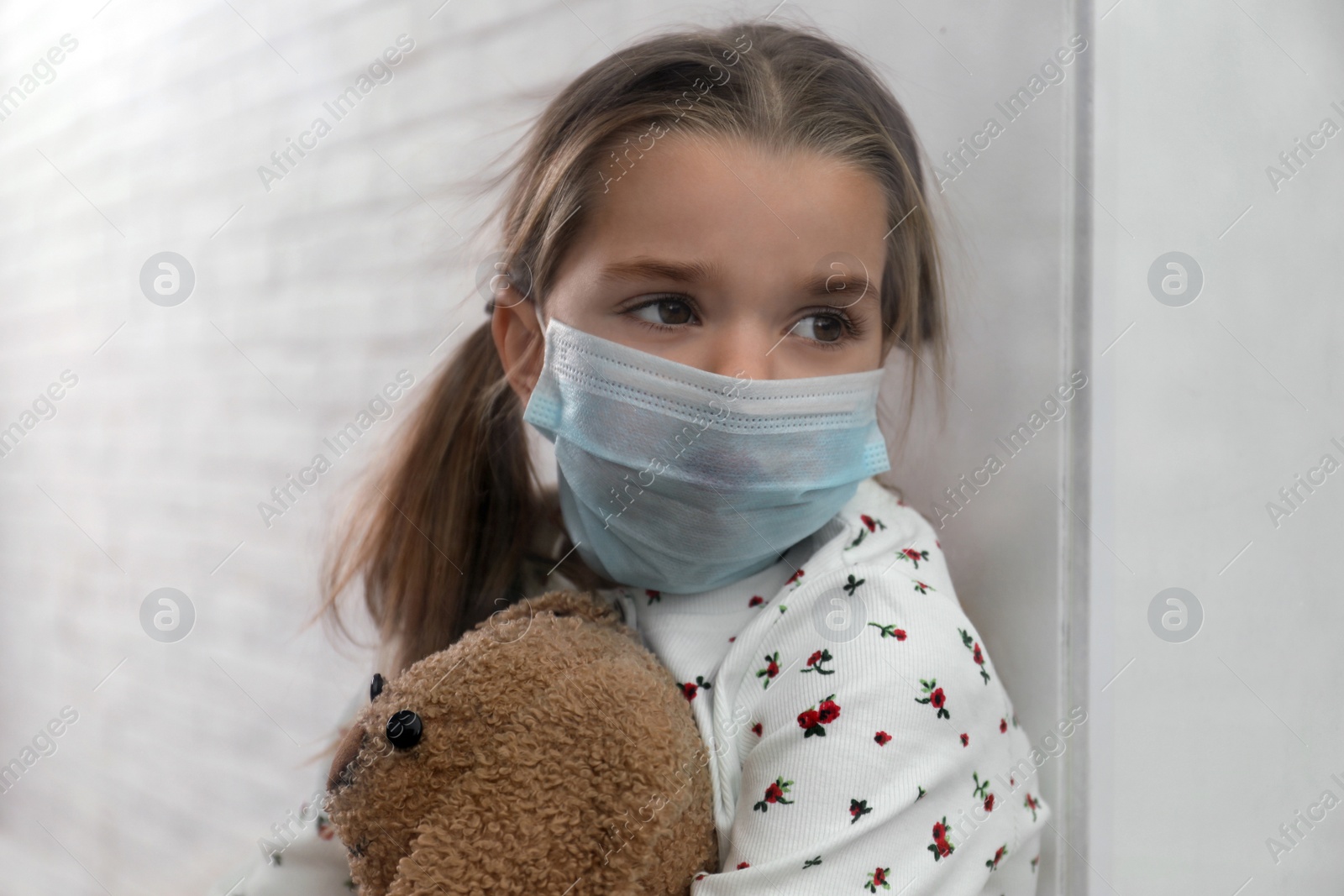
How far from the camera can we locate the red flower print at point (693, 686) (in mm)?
597

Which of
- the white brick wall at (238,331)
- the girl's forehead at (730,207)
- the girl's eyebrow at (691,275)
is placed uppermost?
the girl's forehead at (730,207)

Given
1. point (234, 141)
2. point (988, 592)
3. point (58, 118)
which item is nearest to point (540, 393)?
point (988, 592)

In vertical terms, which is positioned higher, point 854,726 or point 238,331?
point 854,726

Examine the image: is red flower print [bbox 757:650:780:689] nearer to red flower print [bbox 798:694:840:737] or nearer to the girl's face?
red flower print [bbox 798:694:840:737]

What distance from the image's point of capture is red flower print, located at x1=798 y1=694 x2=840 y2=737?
0.52 m

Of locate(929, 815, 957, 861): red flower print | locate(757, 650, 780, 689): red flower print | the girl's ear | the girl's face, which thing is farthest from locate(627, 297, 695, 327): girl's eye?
locate(929, 815, 957, 861): red flower print

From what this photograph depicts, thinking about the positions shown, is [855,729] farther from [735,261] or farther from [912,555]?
[735,261]

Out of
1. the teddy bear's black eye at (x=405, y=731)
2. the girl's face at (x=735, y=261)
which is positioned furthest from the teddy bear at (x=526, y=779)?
the girl's face at (x=735, y=261)

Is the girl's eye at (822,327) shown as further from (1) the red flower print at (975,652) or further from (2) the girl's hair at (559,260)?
(1) the red flower print at (975,652)

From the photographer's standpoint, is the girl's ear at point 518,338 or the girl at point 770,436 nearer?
the girl at point 770,436

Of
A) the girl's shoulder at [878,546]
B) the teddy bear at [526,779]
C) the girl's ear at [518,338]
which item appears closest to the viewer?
the teddy bear at [526,779]

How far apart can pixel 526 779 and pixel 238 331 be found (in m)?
1.13

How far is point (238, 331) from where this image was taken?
4.56 feet

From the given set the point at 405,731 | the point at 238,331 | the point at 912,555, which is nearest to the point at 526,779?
the point at 405,731
